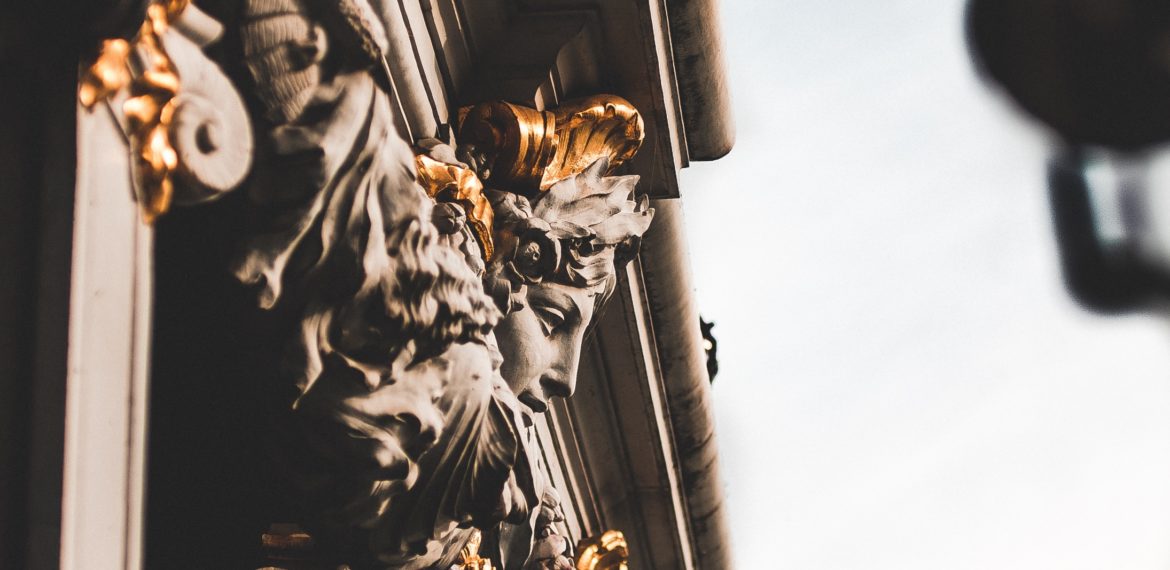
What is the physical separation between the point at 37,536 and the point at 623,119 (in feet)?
10.9

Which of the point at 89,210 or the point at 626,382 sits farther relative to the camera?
the point at 626,382

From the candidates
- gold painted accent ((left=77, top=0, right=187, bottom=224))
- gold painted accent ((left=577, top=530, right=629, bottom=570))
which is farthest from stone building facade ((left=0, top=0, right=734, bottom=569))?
gold painted accent ((left=577, top=530, right=629, bottom=570))

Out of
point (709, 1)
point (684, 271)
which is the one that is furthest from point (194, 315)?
point (684, 271)

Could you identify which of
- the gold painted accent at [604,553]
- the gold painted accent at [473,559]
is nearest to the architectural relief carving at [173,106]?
the gold painted accent at [473,559]

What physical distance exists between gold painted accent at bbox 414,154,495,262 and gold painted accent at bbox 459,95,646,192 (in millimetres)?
375

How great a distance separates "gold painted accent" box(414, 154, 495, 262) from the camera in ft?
13.5

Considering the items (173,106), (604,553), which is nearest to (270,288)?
(173,106)

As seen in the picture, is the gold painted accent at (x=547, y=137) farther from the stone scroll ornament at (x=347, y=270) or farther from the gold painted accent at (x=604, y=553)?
the gold painted accent at (x=604, y=553)

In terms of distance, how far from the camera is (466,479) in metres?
3.49

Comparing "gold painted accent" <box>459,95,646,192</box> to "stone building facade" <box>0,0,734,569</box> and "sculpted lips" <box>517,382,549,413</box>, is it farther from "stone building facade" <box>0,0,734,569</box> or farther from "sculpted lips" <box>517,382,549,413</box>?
"sculpted lips" <box>517,382,549,413</box>

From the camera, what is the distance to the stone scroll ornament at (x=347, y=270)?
2613 mm

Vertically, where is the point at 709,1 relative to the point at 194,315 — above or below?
above

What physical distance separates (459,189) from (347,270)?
1307mm

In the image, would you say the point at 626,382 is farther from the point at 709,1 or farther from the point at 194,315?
the point at 194,315
